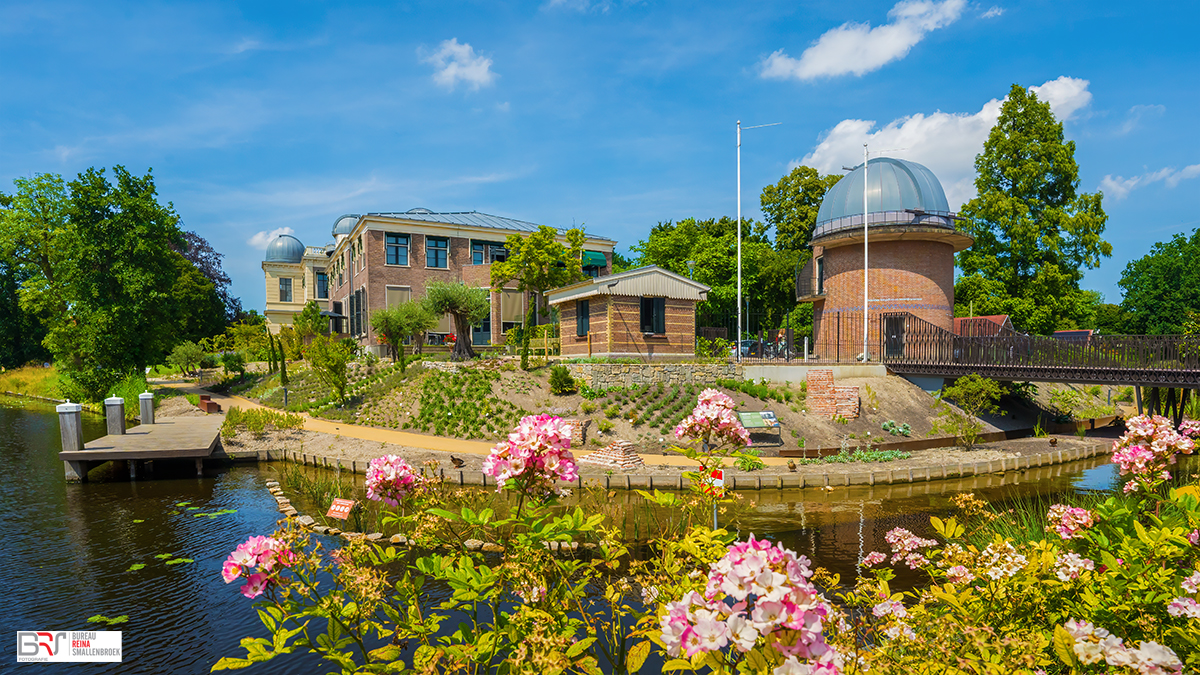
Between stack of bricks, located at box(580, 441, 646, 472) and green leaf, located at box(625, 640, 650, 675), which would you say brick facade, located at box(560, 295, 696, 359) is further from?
green leaf, located at box(625, 640, 650, 675)

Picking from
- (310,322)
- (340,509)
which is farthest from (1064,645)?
(310,322)

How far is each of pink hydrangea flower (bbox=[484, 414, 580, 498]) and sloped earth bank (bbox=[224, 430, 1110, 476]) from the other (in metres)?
9.94

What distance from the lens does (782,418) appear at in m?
18.0

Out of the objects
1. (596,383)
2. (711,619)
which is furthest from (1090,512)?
(596,383)

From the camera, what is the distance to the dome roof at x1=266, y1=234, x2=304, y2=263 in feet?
188

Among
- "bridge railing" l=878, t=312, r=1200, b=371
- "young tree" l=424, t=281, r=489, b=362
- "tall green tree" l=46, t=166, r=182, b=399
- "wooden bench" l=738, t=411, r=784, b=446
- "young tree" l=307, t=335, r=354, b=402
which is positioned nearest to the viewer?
"bridge railing" l=878, t=312, r=1200, b=371

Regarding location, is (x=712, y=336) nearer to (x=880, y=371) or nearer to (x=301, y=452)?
(x=880, y=371)

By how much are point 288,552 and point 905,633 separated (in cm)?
331

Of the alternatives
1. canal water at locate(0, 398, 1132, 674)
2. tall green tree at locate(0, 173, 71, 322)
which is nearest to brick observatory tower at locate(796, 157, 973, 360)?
canal water at locate(0, 398, 1132, 674)

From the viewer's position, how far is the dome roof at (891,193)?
25594 mm

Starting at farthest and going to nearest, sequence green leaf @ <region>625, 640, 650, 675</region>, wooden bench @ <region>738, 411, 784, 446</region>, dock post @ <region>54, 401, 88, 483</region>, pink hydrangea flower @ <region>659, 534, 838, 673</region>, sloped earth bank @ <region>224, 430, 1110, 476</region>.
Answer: wooden bench @ <region>738, 411, 784, 446</region> → sloped earth bank @ <region>224, 430, 1110, 476</region> → dock post @ <region>54, 401, 88, 483</region> → green leaf @ <region>625, 640, 650, 675</region> → pink hydrangea flower @ <region>659, 534, 838, 673</region>

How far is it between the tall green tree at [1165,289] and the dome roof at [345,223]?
63.2 meters

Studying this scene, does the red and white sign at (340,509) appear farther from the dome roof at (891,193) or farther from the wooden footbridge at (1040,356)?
the dome roof at (891,193)

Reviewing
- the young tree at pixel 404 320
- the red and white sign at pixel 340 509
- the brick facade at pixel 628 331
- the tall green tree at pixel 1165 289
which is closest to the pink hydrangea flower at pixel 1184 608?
the red and white sign at pixel 340 509
